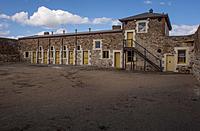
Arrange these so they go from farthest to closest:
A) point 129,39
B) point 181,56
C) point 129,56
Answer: point 129,56, point 129,39, point 181,56

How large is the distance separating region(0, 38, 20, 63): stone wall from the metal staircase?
2113 centimetres

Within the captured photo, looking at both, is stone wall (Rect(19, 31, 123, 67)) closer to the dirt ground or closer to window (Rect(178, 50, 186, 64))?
window (Rect(178, 50, 186, 64))

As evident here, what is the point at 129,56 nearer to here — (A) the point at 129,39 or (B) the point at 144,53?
(B) the point at 144,53

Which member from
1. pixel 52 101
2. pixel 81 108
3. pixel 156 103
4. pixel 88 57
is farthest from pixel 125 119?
pixel 88 57

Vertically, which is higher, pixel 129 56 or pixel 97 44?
pixel 97 44

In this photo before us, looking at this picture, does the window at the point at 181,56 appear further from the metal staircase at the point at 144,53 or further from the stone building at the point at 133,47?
the metal staircase at the point at 144,53

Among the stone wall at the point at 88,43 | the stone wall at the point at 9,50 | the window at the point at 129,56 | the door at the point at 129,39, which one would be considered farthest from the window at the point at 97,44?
the stone wall at the point at 9,50

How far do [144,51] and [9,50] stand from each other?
23682 millimetres

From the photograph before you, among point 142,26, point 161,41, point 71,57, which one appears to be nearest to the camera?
point 161,41

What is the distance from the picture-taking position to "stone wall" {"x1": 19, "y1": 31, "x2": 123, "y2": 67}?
23844 mm

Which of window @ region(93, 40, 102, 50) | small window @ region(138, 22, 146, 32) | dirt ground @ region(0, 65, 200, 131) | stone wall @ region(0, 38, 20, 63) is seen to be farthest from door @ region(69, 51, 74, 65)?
dirt ground @ region(0, 65, 200, 131)

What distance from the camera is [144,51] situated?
21.7 meters

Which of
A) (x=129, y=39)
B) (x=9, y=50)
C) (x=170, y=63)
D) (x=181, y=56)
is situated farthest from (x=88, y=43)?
(x=9, y=50)

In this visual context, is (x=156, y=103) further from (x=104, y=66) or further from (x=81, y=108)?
(x=104, y=66)
